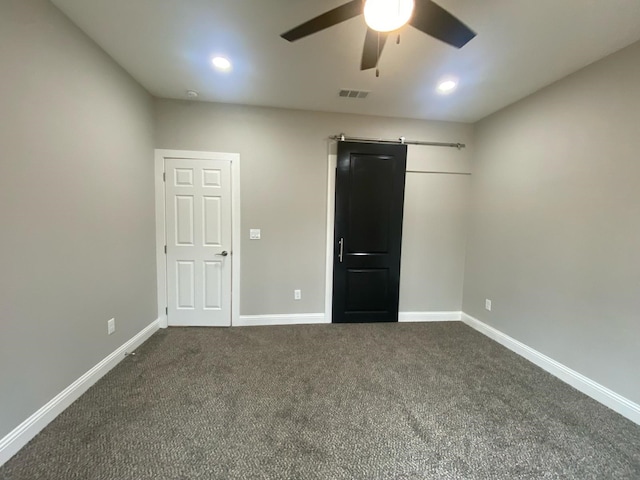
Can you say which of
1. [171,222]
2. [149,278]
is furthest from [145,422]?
[171,222]

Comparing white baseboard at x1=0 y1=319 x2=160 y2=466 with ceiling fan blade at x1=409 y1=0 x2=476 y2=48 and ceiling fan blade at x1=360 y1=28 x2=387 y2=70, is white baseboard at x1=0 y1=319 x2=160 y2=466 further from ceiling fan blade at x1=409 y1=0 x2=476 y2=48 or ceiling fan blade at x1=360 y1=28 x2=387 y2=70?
ceiling fan blade at x1=409 y1=0 x2=476 y2=48

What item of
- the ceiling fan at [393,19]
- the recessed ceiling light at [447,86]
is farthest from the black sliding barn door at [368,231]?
the ceiling fan at [393,19]

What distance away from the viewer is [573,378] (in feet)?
7.83

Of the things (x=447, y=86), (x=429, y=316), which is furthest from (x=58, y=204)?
(x=429, y=316)

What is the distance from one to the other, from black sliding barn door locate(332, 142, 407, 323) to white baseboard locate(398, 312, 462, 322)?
161mm

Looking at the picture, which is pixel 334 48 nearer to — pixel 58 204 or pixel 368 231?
pixel 368 231

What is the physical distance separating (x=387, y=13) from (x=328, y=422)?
2325 mm

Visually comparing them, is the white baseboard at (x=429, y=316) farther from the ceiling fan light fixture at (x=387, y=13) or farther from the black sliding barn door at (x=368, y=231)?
the ceiling fan light fixture at (x=387, y=13)

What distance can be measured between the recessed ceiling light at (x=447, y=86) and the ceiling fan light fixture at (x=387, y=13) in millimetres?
1641

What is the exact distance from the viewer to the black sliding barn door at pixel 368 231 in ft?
11.5

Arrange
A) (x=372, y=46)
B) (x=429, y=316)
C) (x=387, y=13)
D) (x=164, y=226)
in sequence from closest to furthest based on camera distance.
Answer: (x=387, y=13) → (x=372, y=46) → (x=164, y=226) → (x=429, y=316)

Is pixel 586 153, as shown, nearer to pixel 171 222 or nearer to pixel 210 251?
pixel 210 251

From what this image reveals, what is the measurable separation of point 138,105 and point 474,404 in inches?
159

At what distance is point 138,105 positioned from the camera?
2.85 metres
